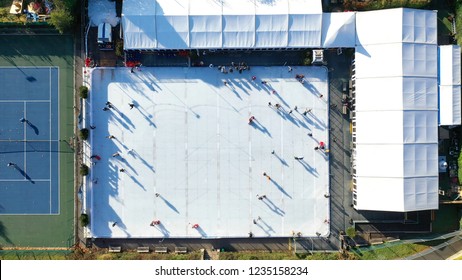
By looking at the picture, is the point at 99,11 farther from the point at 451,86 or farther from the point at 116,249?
the point at 451,86

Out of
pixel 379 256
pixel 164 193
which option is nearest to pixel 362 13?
pixel 379 256

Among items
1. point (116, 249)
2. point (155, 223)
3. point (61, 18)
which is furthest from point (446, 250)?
point (61, 18)

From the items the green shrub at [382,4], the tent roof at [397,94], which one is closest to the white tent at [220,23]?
the green shrub at [382,4]

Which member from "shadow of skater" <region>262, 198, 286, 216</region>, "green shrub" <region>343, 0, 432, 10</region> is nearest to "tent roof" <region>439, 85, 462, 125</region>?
"green shrub" <region>343, 0, 432, 10</region>

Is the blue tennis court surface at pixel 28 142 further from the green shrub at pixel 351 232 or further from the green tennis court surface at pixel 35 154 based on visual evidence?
the green shrub at pixel 351 232

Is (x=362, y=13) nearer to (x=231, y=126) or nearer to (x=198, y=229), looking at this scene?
(x=231, y=126)

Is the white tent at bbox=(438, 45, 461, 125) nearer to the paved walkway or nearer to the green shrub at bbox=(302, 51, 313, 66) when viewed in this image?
the paved walkway
